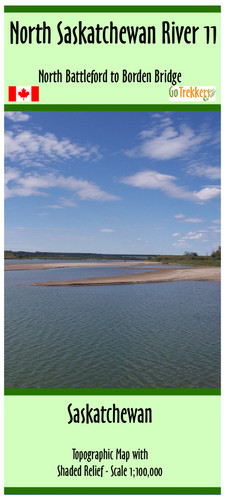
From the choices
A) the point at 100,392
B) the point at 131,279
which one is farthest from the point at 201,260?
the point at 100,392

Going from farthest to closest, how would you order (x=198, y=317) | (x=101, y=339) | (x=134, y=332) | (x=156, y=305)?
(x=156, y=305), (x=198, y=317), (x=134, y=332), (x=101, y=339)

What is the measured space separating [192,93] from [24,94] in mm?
5933

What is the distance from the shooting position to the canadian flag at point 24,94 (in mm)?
9250

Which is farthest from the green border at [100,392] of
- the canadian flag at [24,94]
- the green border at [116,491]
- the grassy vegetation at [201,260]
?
the grassy vegetation at [201,260]

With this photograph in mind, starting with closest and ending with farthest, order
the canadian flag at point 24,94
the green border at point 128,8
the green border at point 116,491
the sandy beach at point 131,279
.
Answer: the green border at point 116,491 < the green border at point 128,8 < the canadian flag at point 24,94 < the sandy beach at point 131,279

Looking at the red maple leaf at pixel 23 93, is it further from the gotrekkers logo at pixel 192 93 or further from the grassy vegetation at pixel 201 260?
the grassy vegetation at pixel 201 260

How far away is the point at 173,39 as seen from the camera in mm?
9078

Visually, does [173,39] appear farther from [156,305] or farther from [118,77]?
[156,305]

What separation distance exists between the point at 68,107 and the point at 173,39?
14.0 feet

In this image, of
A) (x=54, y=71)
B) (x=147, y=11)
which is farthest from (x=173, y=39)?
(x=54, y=71)

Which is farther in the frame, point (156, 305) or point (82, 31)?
point (156, 305)

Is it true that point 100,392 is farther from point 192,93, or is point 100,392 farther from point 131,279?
point 131,279

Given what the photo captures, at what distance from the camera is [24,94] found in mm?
9297

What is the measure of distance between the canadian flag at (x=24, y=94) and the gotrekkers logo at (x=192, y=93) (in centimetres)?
476
